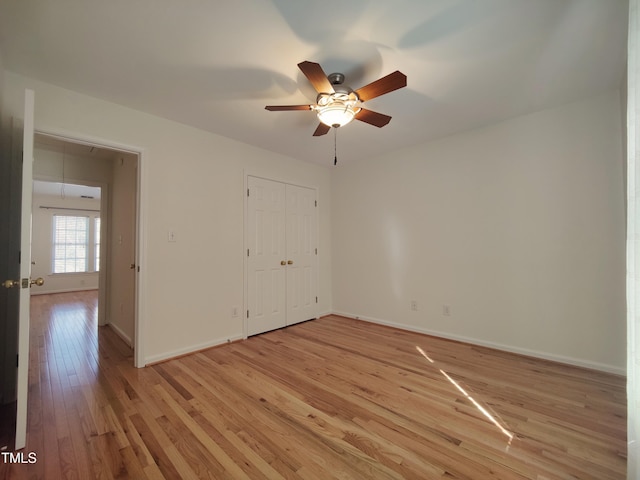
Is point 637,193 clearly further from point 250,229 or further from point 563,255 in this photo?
point 250,229

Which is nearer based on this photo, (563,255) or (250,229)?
(563,255)

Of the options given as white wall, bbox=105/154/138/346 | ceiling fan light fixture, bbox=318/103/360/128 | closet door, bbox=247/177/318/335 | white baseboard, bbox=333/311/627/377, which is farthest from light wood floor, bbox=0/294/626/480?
ceiling fan light fixture, bbox=318/103/360/128

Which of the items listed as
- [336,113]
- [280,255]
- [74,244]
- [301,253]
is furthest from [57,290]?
[336,113]

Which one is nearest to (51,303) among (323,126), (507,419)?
(323,126)

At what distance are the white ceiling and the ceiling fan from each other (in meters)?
0.23

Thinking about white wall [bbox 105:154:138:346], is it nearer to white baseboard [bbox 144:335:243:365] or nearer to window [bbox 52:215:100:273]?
white baseboard [bbox 144:335:243:365]

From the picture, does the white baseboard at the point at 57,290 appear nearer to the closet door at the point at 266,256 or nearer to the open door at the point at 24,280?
the closet door at the point at 266,256

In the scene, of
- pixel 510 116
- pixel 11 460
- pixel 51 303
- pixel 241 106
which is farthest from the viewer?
pixel 51 303

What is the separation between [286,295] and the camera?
13.3ft

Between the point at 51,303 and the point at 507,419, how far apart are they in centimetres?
809

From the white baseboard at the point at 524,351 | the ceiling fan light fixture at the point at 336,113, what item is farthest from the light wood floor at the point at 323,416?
the ceiling fan light fixture at the point at 336,113

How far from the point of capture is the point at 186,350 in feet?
9.79

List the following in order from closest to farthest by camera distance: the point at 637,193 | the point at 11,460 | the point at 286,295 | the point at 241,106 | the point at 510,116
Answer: the point at 637,193 → the point at 11,460 → the point at 241,106 → the point at 510,116 → the point at 286,295

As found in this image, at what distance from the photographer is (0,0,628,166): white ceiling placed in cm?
157
